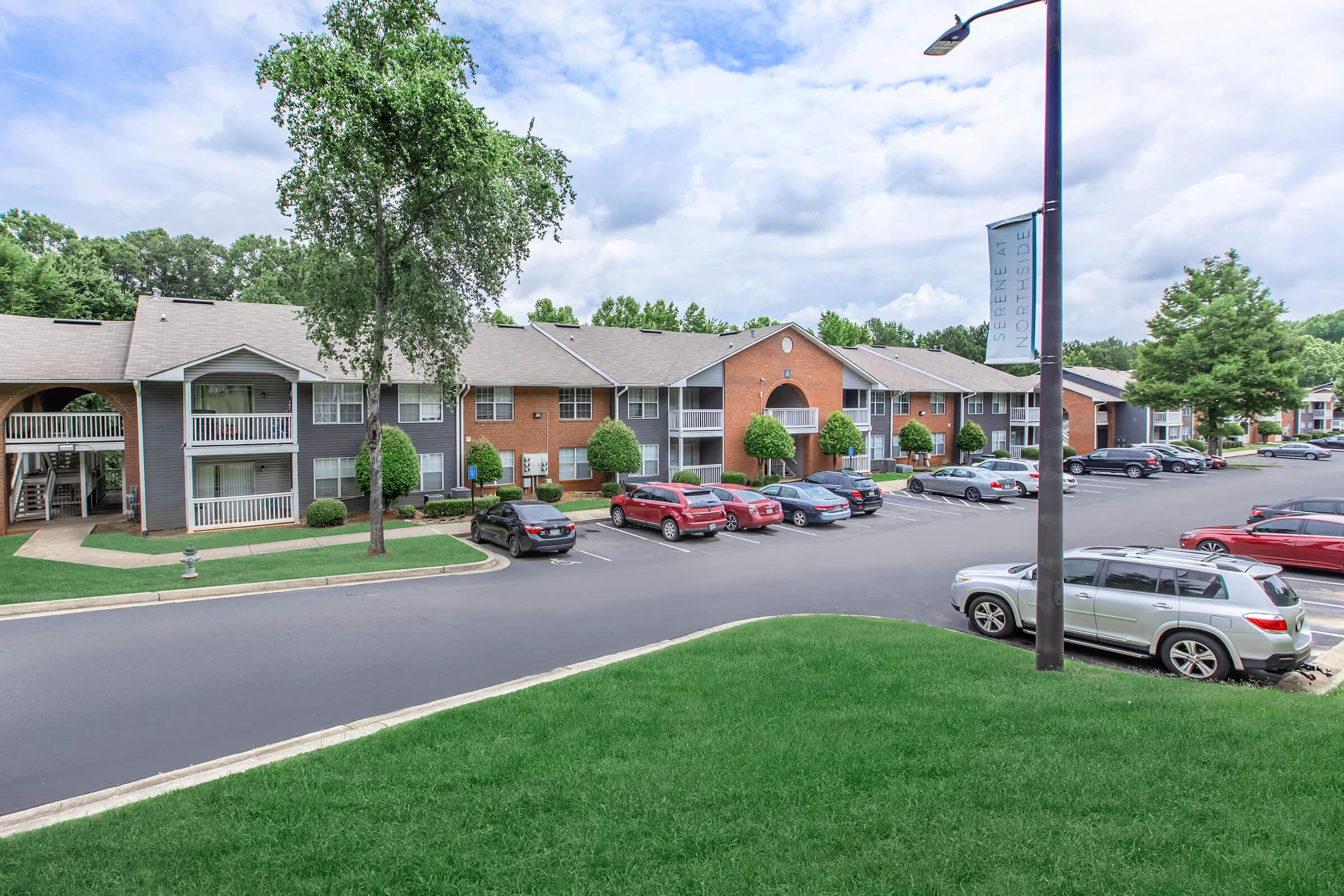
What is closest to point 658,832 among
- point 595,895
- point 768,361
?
point 595,895

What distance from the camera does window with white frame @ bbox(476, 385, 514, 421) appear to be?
29953 mm

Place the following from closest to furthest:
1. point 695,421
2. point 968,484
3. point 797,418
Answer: point 968,484 < point 695,421 < point 797,418

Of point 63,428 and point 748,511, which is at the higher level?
point 63,428

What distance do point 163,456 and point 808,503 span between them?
840 inches

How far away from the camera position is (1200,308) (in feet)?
165

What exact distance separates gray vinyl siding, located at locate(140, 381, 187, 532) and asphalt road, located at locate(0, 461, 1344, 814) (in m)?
12.0

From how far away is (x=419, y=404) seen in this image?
1126 inches

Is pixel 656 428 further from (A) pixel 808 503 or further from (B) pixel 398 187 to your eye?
(B) pixel 398 187

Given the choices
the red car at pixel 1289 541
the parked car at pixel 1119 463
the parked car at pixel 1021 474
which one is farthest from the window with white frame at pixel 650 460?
the parked car at pixel 1119 463

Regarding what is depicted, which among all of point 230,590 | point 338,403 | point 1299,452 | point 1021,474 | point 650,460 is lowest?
point 230,590

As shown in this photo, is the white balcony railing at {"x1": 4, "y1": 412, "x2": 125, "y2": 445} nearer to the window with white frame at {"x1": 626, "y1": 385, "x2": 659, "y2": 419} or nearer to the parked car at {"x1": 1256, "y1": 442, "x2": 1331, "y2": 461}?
the window with white frame at {"x1": 626, "y1": 385, "x2": 659, "y2": 419}

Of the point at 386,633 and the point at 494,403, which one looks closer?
the point at 386,633

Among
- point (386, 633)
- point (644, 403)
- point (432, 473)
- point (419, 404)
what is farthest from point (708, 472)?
point (386, 633)

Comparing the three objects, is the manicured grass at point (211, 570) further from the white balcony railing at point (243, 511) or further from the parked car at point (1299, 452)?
the parked car at point (1299, 452)
